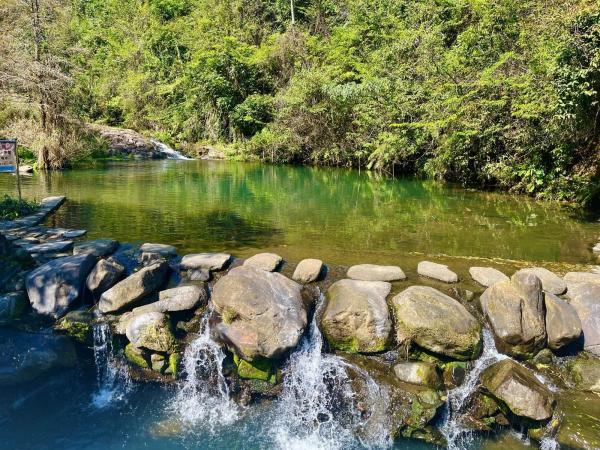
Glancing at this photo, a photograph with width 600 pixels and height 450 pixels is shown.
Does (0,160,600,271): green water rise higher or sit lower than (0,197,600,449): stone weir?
higher

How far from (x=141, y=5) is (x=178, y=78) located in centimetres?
1415

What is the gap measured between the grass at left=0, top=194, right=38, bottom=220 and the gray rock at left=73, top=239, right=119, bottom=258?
270 centimetres

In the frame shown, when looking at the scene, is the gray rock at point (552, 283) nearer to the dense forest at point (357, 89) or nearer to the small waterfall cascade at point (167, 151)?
the dense forest at point (357, 89)

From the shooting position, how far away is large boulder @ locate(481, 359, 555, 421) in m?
3.96

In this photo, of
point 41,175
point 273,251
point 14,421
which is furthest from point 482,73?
point 41,175

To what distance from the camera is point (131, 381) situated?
4.73 meters

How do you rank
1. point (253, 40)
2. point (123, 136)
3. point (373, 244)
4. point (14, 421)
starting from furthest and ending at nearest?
1. point (253, 40)
2. point (123, 136)
3. point (373, 244)
4. point (14, 421)

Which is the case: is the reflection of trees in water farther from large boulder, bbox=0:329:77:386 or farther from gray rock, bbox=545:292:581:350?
large boulder, bbox=0:329:77:386

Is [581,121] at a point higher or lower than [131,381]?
higher

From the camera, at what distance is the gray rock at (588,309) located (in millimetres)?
4750

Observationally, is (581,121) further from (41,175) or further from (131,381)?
(41,175)

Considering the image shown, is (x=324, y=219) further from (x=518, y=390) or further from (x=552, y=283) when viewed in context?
(x=518, y=390)

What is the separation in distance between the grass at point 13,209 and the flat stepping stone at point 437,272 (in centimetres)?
731

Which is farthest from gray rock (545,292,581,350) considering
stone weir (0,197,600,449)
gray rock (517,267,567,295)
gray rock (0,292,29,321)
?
gray rock (0,292,29,321)
